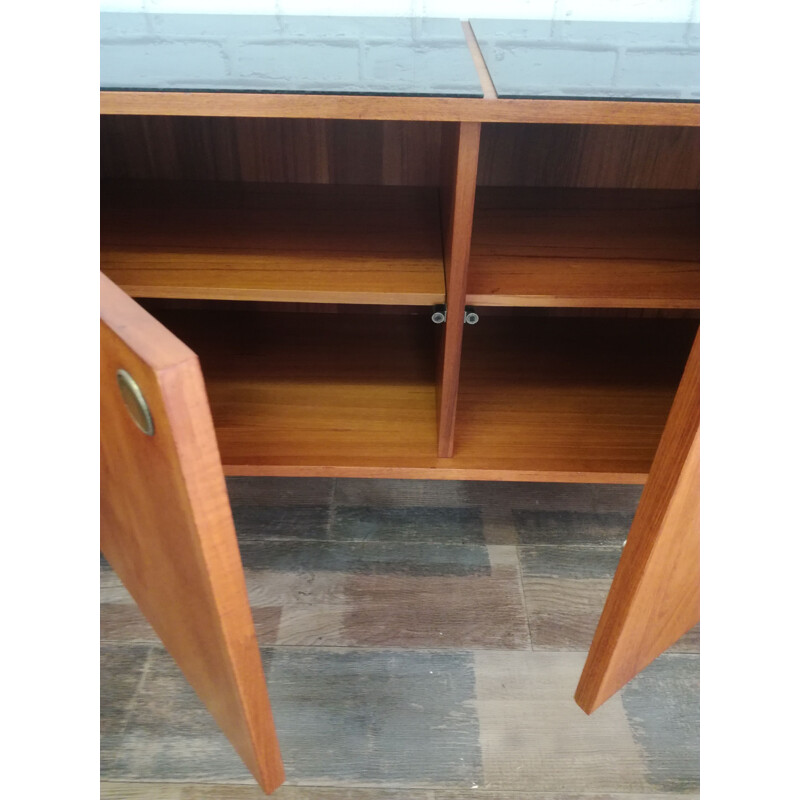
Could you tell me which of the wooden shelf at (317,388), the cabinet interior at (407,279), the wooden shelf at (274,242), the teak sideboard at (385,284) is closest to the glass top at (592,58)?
the teak sideboard at (385,284)

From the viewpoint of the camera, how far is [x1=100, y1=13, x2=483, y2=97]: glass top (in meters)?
0.66

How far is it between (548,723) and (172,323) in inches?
31.6

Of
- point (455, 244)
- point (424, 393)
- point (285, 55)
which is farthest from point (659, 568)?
point (285, 55)

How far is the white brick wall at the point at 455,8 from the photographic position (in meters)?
0.95

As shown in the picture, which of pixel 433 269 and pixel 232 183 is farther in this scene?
pixel 232 183

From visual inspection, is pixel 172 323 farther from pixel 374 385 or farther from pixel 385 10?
pixel 385 10

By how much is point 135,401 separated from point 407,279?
1.58 feet

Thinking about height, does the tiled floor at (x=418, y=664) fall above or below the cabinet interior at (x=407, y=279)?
below

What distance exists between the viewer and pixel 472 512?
42.4 inches

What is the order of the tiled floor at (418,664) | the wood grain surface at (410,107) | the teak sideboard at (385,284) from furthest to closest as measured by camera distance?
the tiled floor at (418,664) → the wood grain surface at (410,107) → the teak sideboard at (385,284)

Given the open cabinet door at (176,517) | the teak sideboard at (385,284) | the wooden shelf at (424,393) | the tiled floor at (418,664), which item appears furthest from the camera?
the wooden shelf at (424,393)

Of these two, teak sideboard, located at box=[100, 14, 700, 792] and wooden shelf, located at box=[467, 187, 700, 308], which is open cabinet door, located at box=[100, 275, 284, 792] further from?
wooden shelf, located at box=[467, 187, 700, 308]

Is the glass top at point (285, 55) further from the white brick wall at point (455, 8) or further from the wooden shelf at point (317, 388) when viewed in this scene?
the wooden shelf at point (317, 388)
